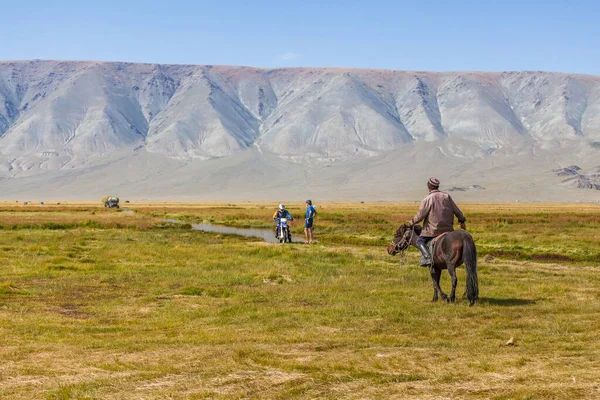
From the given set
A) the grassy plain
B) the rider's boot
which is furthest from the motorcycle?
the rider's boot

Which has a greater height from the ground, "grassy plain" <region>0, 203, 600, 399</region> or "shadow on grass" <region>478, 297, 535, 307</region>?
"grassy plain" <region>0, 203, 600, 399</region>

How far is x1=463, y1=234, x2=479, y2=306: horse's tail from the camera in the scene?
16062mm

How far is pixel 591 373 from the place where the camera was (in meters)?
9.25

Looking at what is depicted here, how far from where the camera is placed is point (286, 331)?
526 inches

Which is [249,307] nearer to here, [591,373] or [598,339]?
[598,339]

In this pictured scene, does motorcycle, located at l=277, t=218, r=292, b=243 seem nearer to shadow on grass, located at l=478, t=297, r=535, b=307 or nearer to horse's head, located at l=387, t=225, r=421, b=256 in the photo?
horse's head, located at l=387, t=225, r=421, b=256

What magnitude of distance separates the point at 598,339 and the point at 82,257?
71.6ft

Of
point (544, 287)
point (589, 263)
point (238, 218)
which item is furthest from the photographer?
point (238, 218)

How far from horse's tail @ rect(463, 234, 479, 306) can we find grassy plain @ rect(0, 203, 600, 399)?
396 millimetres

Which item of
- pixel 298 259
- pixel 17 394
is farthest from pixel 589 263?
pixel 17 394

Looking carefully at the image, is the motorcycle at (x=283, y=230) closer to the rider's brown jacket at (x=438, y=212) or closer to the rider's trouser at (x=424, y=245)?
the rider's trouser at (x=424, y=245)

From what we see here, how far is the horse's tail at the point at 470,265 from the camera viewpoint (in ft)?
52.7

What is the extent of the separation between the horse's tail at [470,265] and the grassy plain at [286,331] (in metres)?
0.40

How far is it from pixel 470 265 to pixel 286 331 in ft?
16.4
